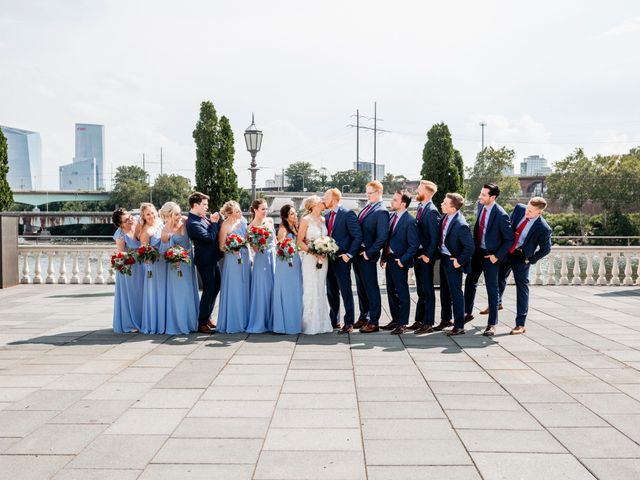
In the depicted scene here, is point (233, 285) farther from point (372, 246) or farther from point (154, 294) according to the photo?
point (372, 246)

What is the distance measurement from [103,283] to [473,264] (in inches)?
361

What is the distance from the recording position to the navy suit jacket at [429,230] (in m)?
8.41

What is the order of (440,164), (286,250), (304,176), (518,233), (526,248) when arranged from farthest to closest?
(304,176)
(440,164)
(518,233)
(526,248)
(286,250)

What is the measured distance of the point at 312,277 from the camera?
848cm

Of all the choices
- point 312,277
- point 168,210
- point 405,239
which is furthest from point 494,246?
point 168,210

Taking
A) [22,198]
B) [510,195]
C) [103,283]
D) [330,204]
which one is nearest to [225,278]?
[330,204]

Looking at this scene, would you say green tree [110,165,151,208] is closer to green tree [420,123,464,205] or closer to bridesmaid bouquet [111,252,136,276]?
green tree [420,123,464,205]

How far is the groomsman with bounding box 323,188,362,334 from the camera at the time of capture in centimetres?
843

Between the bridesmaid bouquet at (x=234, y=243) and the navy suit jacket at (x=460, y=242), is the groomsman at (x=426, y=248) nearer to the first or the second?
the navy suit jacket at (x=460, y=242)

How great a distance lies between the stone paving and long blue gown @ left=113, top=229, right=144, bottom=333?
1.11 feet

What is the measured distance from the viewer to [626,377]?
613cm

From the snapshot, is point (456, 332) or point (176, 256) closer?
point (176, 256)

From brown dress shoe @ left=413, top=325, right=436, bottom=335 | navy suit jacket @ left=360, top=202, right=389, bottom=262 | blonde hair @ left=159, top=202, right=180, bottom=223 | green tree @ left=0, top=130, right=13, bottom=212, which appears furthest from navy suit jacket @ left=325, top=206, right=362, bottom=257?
green tree @ left=0, top=130, right=13, bottom=212

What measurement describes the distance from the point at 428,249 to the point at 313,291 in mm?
1643
